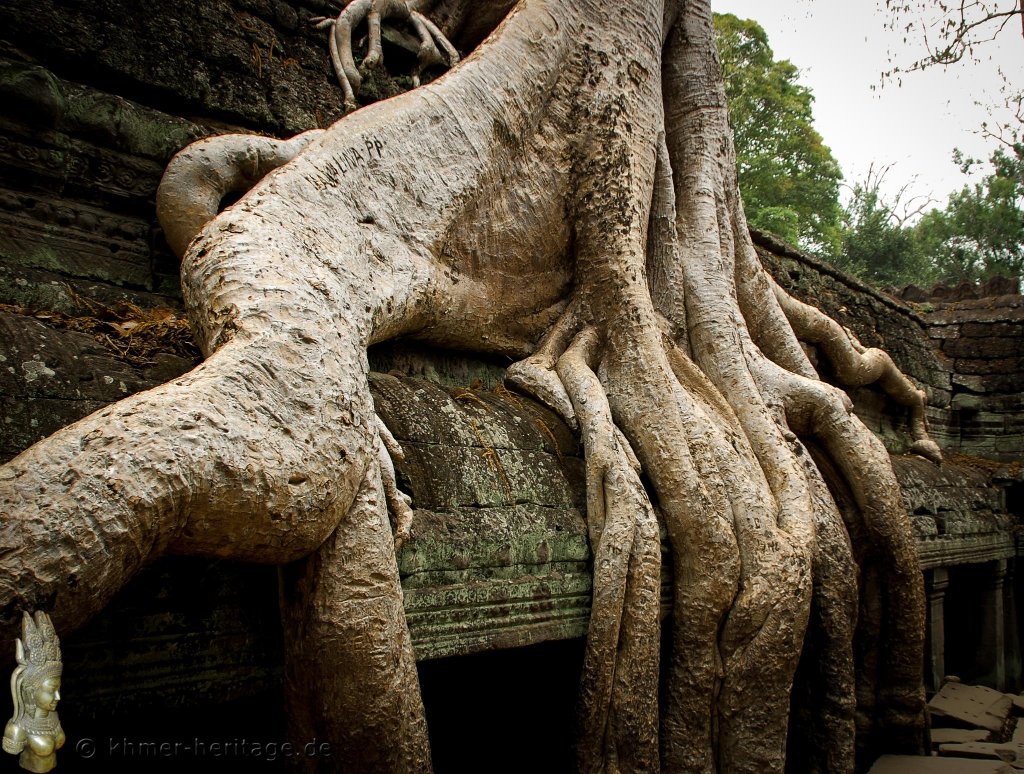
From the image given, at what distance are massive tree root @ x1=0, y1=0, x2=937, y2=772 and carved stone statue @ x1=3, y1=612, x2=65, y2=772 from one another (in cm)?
5

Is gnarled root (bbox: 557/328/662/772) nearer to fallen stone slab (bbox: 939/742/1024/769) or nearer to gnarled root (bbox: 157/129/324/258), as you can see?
gnarled root (bbox: 157/129/324/258)

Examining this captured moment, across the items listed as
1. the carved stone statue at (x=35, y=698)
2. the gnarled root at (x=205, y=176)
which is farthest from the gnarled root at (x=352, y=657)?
the gnarled root at (x=205, y=176)

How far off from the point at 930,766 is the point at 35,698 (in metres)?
3.51

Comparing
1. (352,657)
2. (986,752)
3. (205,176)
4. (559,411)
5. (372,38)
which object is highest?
(372,38)

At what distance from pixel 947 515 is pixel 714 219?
2507mm

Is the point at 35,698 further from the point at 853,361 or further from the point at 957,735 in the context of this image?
the point at 853,361

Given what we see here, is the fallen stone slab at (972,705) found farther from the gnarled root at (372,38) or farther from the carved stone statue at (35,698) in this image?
the carved stone statue at (35,698)

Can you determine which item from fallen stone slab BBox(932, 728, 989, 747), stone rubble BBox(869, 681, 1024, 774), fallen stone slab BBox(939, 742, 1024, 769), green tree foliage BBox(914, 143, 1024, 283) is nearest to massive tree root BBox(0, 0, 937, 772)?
stone rubble BBox(869, 681, 1024, 774)

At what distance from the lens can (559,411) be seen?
2732 millimetres

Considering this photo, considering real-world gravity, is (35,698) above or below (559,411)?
below

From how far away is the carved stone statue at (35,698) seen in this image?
115 centimetres

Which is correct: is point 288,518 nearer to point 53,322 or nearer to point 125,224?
point 53,322

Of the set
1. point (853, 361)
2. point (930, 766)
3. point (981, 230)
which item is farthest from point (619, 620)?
point (981, 230)

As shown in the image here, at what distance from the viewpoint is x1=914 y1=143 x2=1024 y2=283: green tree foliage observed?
18984mm
